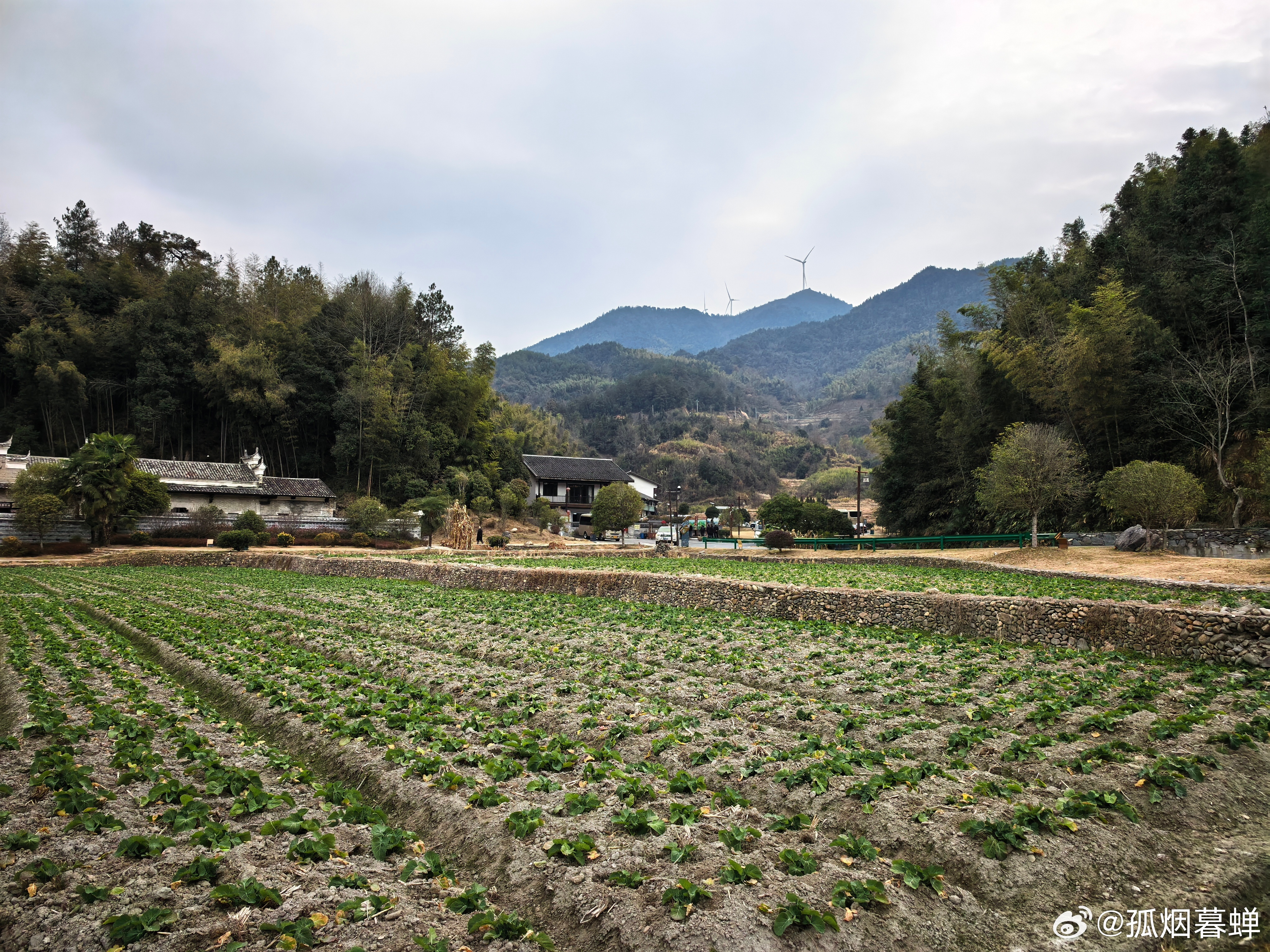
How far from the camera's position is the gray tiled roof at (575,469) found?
211 feet

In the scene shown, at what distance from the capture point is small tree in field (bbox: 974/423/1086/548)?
83.9 ft

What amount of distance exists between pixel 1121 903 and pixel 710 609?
12.0 m

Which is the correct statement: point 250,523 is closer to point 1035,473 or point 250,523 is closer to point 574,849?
point 574,849

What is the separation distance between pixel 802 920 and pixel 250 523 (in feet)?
136

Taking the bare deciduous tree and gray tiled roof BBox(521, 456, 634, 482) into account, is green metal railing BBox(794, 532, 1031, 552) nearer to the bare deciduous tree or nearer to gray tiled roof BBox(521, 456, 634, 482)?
the bare deciduous tree

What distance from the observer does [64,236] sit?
53844 millimetres

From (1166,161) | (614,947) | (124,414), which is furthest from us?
(124,414)

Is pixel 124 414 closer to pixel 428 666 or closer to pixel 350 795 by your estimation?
pixel 428 666

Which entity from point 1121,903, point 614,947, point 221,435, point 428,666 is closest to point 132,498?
point 221,435

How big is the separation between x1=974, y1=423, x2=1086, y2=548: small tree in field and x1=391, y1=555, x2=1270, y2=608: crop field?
15.9ft

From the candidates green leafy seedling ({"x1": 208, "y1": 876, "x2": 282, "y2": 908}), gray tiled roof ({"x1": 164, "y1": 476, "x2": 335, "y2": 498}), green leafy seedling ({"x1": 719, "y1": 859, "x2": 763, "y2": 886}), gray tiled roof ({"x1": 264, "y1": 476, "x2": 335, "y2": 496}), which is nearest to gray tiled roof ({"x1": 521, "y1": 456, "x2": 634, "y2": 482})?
gray tiled roof ({"x1": 164, "y1": 476, "x2": 335, "y2": 498})

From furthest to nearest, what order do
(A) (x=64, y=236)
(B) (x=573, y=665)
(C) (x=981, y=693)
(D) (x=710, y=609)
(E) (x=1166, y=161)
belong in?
(A) (x=64, y=236), (E) (x=1166, y=161), (D) (x=710, y=609), (B) (x=573, y=665), (C) (x=981, y=693)

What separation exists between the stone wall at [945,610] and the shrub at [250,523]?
19.1 meters

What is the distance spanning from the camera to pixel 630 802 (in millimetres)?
5219
